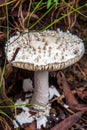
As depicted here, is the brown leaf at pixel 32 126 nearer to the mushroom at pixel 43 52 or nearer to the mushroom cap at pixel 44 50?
the mushroom at pixel 43 52

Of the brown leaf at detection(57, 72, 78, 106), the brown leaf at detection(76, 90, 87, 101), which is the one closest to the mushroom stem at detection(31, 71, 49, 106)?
the brown leaf at detection(57, 72, 78, 106)

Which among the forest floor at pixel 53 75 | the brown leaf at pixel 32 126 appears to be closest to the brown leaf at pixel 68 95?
the forest floor at pixel 53 75

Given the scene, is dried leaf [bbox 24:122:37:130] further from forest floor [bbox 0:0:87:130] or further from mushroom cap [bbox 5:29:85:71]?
mushroom cap [bbox 5:29:85:71]

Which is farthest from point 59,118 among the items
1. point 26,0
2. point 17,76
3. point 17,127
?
point 26,0

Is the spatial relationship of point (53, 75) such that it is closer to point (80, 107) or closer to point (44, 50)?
point (80, 107)

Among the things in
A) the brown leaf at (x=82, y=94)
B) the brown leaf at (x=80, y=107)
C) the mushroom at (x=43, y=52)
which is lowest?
the brown leaf at (x=80, y=107)

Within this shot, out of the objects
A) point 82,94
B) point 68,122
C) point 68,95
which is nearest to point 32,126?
point 68,122

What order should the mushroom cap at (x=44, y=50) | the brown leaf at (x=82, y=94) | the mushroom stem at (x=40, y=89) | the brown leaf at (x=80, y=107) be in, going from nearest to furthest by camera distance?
the mushroom cap at (x=44, y=50) → the mushroom stem at (x=40, y=89) → the brown leaf at (x=80, y=107) → the brown leaf at (x=82, y=94)
